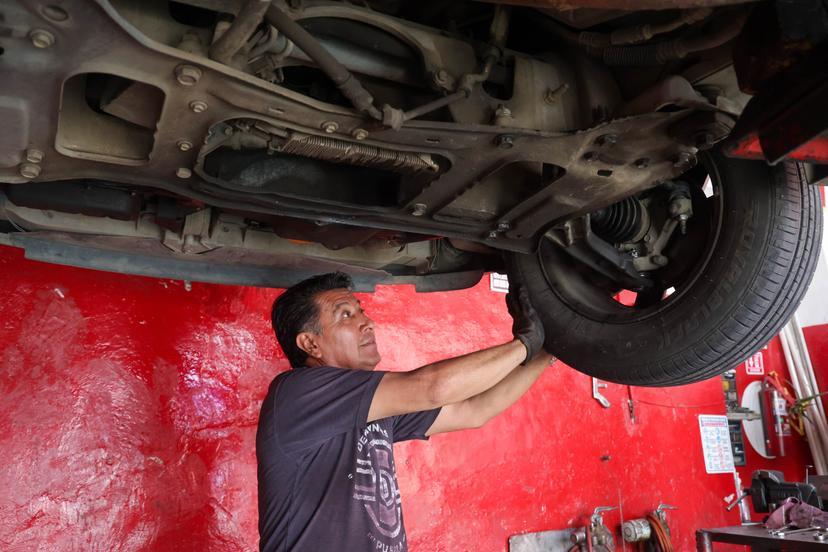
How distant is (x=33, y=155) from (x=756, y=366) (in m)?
6.17

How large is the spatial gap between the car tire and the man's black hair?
80cm

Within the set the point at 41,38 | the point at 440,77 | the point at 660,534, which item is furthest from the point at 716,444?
the point at 41,38

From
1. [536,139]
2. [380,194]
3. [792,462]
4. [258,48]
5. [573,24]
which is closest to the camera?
[258,48]

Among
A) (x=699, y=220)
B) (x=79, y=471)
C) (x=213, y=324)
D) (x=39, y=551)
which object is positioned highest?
(x=699, y=220)

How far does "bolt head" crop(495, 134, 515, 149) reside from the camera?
1209mm

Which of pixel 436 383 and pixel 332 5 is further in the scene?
pixel 436 383

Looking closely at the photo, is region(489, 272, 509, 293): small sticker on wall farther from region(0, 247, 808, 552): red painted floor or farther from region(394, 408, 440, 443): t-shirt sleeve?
region(394, 408, 440, 443): t-shirt sleeve

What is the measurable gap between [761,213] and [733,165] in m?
0.14

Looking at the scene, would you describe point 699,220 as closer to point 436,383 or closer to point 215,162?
point 436,383

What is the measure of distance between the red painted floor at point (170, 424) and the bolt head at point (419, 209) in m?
1.48

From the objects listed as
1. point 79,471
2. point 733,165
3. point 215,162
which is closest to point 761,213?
point 733,165

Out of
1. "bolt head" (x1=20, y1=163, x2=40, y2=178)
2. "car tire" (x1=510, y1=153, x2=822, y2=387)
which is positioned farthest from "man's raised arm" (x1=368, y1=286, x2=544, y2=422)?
"bolt head" (x1=20, y1=163, x2=40, y2=178)

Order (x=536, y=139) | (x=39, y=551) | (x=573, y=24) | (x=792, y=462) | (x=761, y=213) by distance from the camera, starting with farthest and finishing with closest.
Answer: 1. (x=792, y=462)
2. (x=39, y=551)
3. (x=761, y=213)
4. (x=536, y=139)
5. (x=573, y=24)

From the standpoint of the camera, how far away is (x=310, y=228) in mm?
1622
